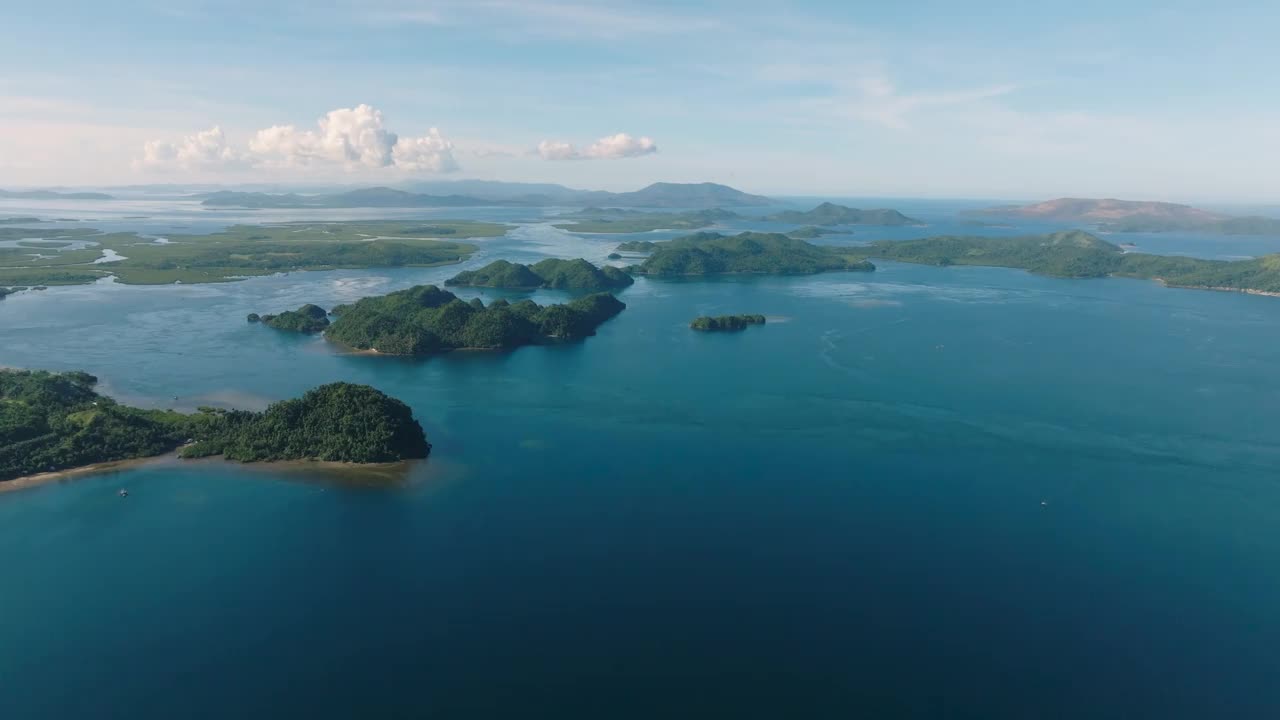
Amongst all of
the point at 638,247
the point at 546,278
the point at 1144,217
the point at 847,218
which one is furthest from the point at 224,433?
the point at 1144,217

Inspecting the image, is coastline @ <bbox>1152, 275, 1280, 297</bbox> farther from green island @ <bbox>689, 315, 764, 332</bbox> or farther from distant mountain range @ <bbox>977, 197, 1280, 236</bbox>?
distant mountain range @ <bbox>977, 197, 1280, 236</bbox>

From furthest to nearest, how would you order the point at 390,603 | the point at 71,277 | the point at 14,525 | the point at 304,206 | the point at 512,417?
the point at 304,206 < the point at 71,277 < the point at 512,417 < the point at 14,525 < the point at 390,603

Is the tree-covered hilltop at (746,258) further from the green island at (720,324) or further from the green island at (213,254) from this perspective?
the green island at (720,324)

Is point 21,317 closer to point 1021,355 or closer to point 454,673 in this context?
point 454,673

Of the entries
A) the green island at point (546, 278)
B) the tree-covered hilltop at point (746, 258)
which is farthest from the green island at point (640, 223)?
the green island at point (546, 278)

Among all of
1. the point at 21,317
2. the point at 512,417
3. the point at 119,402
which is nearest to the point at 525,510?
the point at 512,417

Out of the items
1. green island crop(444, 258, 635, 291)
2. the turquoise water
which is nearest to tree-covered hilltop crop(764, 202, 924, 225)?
green island crop(444, 258, 635, 291)
